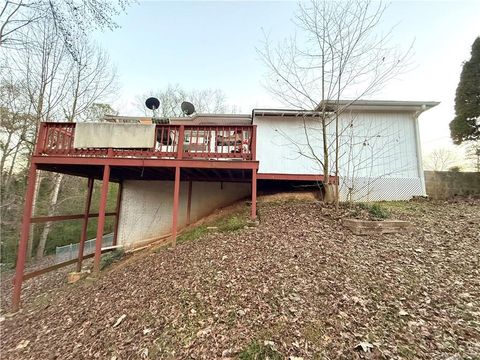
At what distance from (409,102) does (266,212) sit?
658cm

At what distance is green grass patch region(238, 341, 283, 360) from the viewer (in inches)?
92.1

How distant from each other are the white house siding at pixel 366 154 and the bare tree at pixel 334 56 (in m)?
1.69

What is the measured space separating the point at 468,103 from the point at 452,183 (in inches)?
132

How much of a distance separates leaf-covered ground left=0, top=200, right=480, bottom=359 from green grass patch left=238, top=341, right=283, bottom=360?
10mm

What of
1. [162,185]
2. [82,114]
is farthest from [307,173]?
[82,114]

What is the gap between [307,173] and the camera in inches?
333

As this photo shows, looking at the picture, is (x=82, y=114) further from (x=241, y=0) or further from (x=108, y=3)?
(x=108, y=3)

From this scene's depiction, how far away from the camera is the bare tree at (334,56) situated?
6215 millimetres

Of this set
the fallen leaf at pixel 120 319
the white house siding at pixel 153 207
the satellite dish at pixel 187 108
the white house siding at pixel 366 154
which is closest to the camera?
the fallen leaf at pixel 120 319

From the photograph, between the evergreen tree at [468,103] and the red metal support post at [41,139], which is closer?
the red metal support post at [41,139]

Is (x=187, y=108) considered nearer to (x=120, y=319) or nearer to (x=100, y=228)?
(x=100, y=228)

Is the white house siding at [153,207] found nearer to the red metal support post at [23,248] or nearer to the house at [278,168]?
the house at [278,168]

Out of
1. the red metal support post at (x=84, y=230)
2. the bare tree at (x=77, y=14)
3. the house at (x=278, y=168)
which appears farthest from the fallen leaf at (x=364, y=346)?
the red metal support post at (x=84, y=230)

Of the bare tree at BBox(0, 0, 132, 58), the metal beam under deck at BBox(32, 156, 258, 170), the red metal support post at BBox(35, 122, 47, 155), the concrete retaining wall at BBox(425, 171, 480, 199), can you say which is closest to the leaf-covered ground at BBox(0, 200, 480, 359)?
the metal beam under deck at BBox(32, 156, 258, 170)
